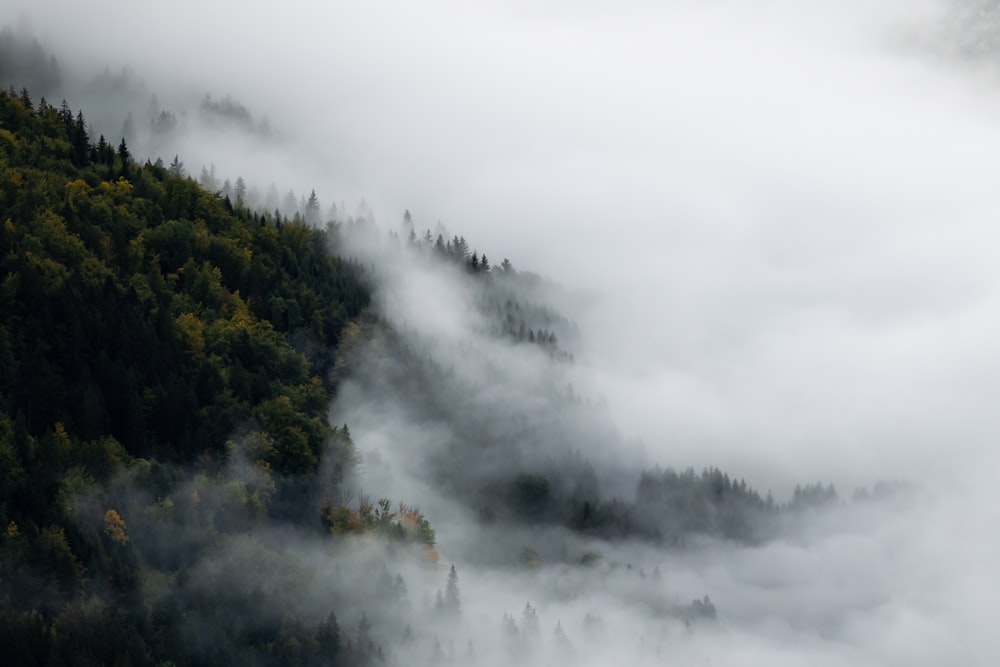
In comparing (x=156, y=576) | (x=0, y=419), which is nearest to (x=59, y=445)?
(x=0, y=419)

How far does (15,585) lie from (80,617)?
875 centimetres

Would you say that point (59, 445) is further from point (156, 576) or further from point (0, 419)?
point (156, 576)

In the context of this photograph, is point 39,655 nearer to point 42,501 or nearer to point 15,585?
point 15,585

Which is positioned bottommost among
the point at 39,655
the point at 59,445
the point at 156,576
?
the point at 39,655

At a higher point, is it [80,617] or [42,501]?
[42,501]

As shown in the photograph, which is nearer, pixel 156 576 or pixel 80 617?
pixel 80 617

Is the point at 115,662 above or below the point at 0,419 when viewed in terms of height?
below

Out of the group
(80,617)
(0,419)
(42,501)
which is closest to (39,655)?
(80,617)

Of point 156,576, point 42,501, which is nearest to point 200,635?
point 156,576

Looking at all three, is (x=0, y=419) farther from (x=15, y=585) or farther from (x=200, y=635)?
(x=200, y=635)

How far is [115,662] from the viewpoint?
181 meters

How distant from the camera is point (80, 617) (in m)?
184

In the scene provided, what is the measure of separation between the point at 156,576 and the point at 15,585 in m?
22.1

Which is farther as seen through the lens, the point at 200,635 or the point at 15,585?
the point at 200,635
